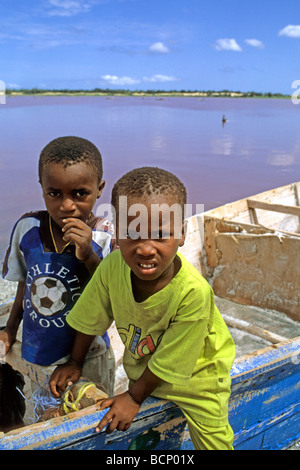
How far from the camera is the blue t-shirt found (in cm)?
177

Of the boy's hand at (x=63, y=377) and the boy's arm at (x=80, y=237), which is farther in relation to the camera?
the boy's hand at (x=63, y=377)

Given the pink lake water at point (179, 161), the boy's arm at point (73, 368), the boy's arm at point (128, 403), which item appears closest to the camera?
the boy's arm at point (128, 403)

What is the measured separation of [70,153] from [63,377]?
3.04 feet

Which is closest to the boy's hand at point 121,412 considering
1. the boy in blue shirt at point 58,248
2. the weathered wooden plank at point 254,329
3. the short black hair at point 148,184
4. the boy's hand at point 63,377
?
the boy's hand at point 63,377

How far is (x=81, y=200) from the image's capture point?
1.70m

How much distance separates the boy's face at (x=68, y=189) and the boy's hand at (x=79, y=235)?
0.16 feet

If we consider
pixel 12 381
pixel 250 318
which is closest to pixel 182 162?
pixel 250 318

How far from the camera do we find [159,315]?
1.51 m

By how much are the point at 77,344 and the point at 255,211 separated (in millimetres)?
3723

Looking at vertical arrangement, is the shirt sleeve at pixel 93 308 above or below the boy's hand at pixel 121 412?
above

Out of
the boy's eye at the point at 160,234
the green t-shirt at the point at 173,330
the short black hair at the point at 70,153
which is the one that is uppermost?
the short black hair at the point at 70,153

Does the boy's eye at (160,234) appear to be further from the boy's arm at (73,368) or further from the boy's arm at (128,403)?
the boy's arm at (73,368)

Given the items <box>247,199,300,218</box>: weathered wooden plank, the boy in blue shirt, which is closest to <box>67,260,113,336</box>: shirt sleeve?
the boy in blue shirt

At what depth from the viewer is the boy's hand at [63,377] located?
1780mm
